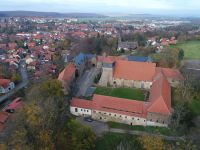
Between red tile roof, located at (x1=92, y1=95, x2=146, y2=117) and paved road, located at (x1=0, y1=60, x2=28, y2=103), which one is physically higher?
red tile roof, located at (x1=92, y1=95, x2=146, y2=117)

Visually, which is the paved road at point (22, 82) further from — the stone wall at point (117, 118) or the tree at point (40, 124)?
the stone wall at point (117, 118)

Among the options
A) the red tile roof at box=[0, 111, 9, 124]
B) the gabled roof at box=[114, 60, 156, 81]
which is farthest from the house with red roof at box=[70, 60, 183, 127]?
the red tile roof at box=[0, 111, 9, 124]

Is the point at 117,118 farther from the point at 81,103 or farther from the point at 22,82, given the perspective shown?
the point at 22,82

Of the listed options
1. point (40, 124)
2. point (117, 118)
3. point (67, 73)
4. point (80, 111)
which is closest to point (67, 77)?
point (67, 73)

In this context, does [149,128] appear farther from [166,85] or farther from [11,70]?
[11,70]

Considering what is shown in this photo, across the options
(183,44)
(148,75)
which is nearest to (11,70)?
(148,75)

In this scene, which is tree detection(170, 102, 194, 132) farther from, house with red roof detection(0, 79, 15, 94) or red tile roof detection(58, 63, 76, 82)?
house with red roof detection(0, 79, 15, 94)
